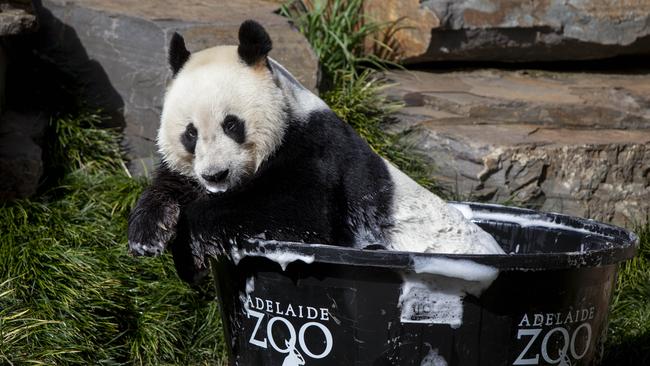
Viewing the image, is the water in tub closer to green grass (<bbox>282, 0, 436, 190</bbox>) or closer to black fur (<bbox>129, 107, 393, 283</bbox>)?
black fur (<bbox>129, 107, 393, 283</bbox>)

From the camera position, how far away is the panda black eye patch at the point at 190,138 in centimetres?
264

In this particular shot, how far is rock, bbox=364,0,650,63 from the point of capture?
544 centimetres

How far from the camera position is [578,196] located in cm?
470

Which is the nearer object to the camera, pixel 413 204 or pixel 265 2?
Answer: pixel 413 204

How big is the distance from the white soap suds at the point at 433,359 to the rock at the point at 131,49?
8.33 feet

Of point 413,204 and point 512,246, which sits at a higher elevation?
point 413,204

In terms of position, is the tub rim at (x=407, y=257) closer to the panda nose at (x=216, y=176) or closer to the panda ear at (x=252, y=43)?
the panda nose at (x=216, y=176)

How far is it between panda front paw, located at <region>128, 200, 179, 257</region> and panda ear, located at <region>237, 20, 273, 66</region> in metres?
0.51

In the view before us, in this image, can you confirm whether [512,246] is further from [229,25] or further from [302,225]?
[229,25]

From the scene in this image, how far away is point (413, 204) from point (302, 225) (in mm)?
471

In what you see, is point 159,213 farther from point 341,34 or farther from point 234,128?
point 341,34

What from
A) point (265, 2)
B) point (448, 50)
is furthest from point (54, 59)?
point (448, 50)

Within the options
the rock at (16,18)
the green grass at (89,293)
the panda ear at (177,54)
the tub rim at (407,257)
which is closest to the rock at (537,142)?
the green grass at (89,293)

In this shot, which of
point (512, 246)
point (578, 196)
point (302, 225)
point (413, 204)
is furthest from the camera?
point (578, 196)
